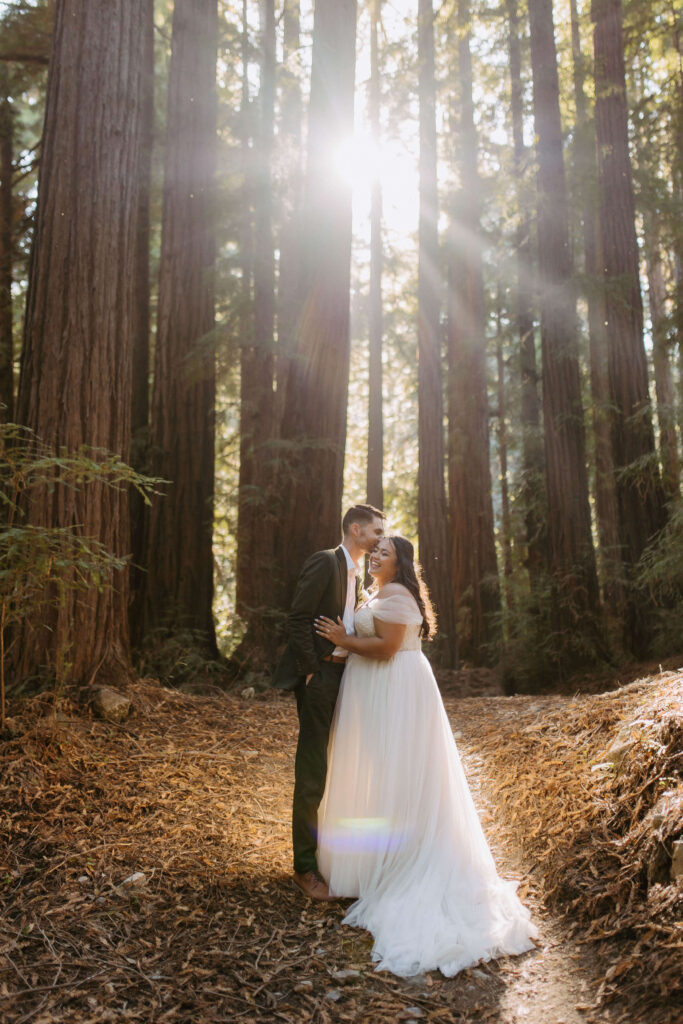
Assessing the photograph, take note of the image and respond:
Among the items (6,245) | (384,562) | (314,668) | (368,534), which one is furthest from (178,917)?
(6,245)

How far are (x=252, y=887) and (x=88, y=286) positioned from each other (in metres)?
4.65

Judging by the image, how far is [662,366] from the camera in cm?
1902

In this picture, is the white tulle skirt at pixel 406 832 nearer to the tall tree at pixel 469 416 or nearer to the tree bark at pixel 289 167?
the tall tree at pixel 469 416

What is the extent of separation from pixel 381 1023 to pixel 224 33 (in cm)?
1561

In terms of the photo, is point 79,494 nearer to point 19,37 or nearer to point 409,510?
point 19,37

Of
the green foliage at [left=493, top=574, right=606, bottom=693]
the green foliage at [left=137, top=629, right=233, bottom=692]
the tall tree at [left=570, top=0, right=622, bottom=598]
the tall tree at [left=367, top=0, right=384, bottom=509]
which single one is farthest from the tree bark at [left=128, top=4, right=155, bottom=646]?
the tall tree at [left=367, top=0, right=384, bottom=509]

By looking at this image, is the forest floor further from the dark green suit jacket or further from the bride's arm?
the bride's arm

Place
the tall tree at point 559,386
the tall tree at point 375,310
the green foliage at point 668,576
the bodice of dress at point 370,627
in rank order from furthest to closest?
the tall tree at point 375,310 → the tall tree at point 559,386 → the green foliage at point 668,576 → the bodice of dress at point 370,627

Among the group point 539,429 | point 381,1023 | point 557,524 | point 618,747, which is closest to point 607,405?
point 557,524

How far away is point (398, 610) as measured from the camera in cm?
441

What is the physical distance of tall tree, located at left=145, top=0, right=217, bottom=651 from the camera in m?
9.19

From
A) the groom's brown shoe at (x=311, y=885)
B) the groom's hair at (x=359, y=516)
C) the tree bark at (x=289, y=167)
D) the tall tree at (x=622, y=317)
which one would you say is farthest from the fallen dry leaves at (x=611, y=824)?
the tree bark at (x=289, y=167)

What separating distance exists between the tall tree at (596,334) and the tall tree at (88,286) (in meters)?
6.48

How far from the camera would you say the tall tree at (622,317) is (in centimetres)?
1002
